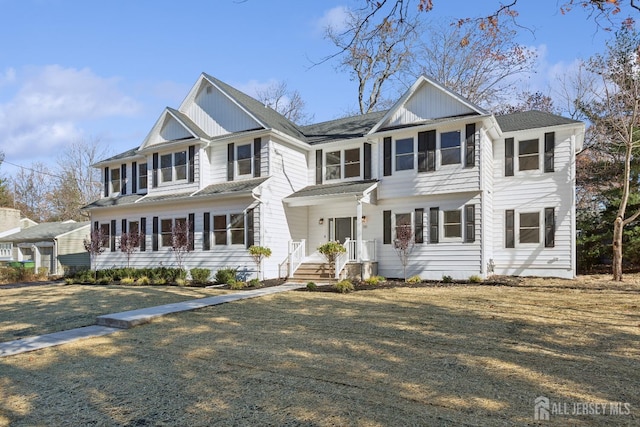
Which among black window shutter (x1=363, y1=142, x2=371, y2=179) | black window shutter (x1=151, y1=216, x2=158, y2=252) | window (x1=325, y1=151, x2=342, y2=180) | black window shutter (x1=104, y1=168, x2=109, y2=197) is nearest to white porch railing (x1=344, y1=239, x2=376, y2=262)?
black window shutter (x1=363, y1=142, x2=371, y2=179)

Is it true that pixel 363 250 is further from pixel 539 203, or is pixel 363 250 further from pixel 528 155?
pixel 528 155

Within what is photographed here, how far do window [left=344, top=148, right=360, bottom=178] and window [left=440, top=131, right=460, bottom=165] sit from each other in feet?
11.9

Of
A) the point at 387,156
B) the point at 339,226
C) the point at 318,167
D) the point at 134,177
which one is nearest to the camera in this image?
the point at 387,156

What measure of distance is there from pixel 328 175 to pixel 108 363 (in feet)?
44.5

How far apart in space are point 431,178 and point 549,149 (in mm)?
4928

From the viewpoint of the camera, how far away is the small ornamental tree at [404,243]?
48.1ft

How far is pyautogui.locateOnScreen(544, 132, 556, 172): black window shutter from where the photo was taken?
1586cm

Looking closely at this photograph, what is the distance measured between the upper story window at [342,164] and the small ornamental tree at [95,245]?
11204 mm

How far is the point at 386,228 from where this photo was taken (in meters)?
16.3

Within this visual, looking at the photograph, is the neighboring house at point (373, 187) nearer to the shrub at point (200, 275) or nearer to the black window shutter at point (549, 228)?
the black window shutter at point (549, 228)

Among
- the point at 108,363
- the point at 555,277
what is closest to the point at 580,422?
the point at 108,363

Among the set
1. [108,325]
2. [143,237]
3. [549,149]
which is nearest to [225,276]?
[143,237]

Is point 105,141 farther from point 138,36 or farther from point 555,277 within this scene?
point 555,277

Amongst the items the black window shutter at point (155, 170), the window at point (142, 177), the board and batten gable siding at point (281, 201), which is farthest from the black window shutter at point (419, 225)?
the window at point (142, 177)
